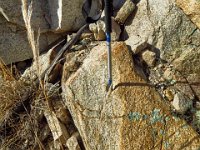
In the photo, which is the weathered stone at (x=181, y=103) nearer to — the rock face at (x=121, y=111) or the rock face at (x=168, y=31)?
the rock face at (x=121, y=111)

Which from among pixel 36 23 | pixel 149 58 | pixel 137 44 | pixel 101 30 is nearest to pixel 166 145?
pixel 149 58

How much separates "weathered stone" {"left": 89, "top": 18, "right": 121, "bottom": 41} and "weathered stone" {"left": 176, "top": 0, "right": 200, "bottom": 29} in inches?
18.2

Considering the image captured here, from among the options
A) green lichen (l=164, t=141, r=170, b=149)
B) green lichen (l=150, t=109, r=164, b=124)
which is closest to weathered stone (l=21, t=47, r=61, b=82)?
green lichen (l=150, t=109, r=164, b=124)

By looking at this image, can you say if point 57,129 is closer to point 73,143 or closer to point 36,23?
point 73,143

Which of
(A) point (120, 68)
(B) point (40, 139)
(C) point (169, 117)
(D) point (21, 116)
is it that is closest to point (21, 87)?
(D) point (21, 116)

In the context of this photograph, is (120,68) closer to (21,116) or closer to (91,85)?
(91,85)

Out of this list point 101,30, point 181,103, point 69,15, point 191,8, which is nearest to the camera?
point 181,103

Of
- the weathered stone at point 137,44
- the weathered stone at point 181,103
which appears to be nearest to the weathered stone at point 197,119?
the weathered stone at point 181,103

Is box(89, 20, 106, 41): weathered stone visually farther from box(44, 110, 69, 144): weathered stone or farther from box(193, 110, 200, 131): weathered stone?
box(193, 110, 200, 131): weathered stone

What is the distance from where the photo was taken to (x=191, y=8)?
7.88 ft

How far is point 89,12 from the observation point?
2.71 metres

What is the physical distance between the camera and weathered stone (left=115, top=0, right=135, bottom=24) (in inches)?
101

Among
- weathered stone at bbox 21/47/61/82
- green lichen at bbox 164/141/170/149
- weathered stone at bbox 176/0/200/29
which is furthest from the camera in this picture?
weathered stone at bbox 21/47/61/82

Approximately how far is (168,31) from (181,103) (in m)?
0.51
